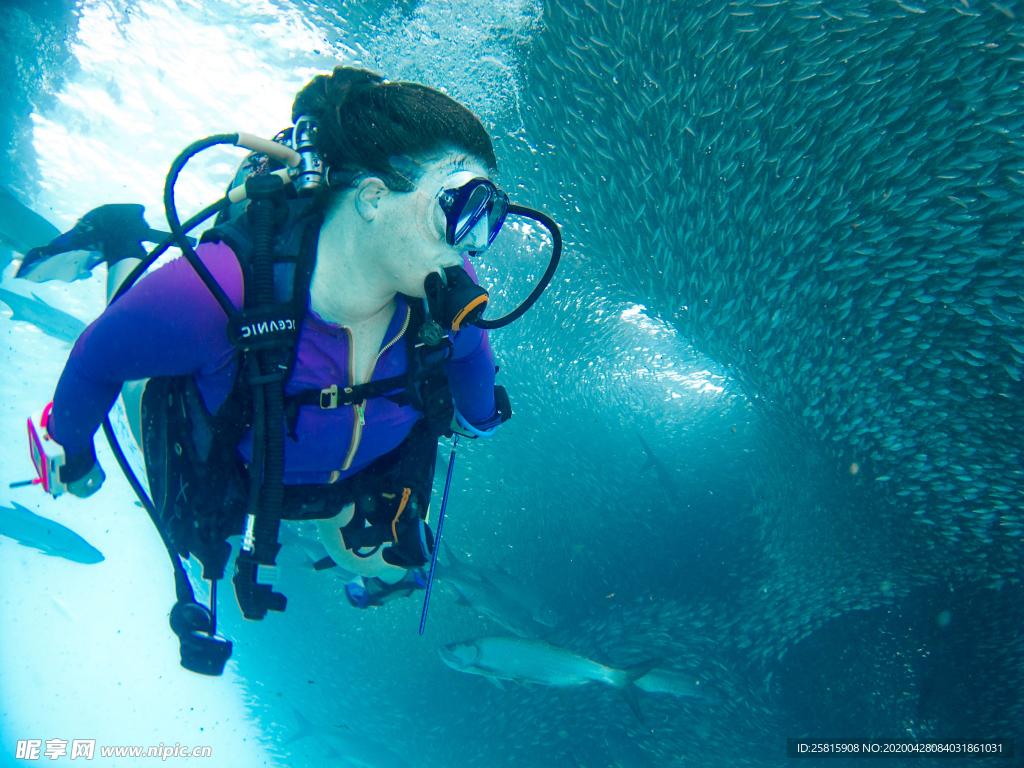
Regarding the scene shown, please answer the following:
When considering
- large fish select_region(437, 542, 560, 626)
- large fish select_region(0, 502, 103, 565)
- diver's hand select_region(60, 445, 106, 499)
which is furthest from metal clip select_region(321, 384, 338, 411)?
large fish select_region(0, 502, 103, 565)

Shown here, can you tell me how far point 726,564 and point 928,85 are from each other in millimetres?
7714

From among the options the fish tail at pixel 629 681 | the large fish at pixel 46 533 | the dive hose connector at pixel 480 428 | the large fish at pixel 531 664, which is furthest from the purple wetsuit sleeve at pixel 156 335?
the large fish at pixel 46 533

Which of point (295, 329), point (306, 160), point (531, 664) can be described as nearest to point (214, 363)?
point (295, 329)

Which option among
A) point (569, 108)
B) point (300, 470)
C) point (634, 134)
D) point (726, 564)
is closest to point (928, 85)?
point (634, 134)

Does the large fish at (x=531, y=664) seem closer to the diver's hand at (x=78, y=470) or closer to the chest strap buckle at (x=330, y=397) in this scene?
the diver's hand at (x=78, y=470)

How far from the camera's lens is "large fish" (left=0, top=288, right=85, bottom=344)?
36.2 ft

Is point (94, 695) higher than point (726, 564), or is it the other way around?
point (726, 564)

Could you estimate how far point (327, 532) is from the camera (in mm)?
2580

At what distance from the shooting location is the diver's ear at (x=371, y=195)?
149 cm

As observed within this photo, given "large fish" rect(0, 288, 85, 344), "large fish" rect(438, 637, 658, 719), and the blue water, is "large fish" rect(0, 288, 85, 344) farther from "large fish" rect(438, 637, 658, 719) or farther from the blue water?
"large fish" rect(438, 637, 658, 719)

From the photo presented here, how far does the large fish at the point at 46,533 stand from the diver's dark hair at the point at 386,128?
35.1 ft

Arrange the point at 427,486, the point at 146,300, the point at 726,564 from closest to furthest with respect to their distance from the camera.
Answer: the point at 146,300 < the point at 427,486 < the point at 726,564

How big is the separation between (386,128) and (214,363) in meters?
1.04

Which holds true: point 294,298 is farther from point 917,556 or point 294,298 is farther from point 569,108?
point 917,556
